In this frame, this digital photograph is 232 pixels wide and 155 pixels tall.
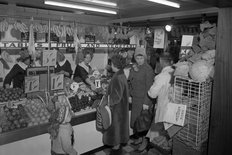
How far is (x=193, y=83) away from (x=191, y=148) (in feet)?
2.65

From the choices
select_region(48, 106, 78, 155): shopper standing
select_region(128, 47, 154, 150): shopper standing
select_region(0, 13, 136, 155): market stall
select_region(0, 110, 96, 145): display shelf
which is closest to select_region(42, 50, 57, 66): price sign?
select_region(0, 13, 136, 155): market stall

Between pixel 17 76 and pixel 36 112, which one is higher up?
pixel 17 76

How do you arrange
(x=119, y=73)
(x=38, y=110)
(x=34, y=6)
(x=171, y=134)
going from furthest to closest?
(x=34, y=6) < (x=119, y=73) < (x=38, y=110) < (x=171, y=134)

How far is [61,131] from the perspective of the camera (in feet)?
7.80

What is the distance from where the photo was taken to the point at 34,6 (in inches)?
171

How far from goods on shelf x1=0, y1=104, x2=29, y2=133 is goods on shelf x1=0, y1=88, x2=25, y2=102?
0.58 feet

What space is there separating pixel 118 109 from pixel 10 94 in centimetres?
160

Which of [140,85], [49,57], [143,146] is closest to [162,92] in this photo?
[140,85]

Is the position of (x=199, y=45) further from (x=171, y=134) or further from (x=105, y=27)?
(x=105, y=27)

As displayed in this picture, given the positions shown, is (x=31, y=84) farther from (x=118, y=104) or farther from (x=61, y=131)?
(x=118, y=104)

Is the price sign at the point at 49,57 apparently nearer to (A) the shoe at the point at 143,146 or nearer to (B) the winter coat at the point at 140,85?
(B) the winter coat at the point at 140,85

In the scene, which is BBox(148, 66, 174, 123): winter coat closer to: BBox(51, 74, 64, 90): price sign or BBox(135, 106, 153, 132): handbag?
BBox(135, 106, 153, 132): handbag

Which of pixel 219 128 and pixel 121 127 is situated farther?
pixel 121 127

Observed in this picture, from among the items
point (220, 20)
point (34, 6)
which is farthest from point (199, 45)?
point (34, 6)
